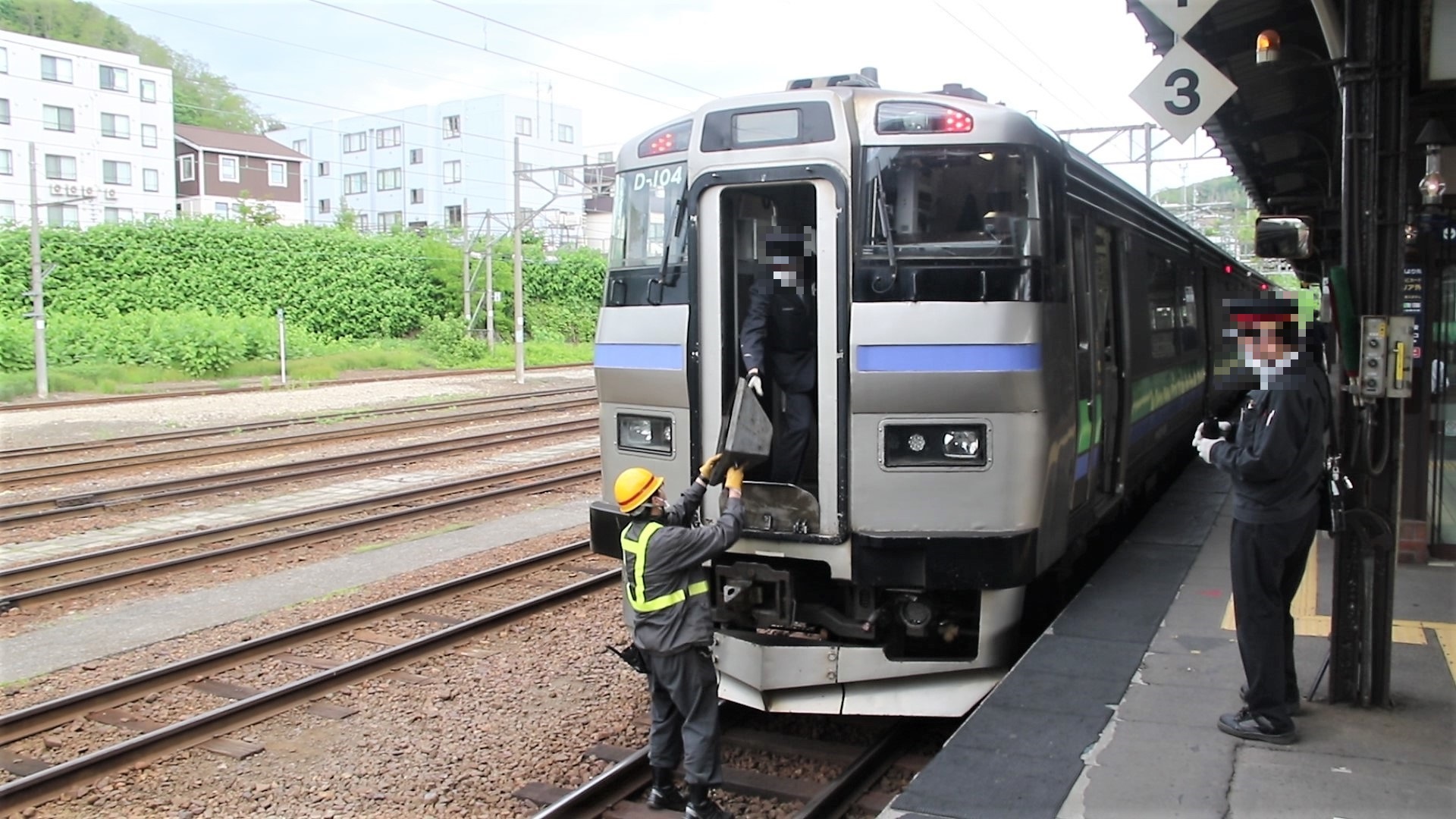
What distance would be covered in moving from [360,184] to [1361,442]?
70.0 meters

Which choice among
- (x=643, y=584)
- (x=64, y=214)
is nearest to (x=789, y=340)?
(x=643, y=584)

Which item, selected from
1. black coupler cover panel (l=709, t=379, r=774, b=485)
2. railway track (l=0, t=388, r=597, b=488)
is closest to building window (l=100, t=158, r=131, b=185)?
railway track (l=0, t=388, r=597, b=488)

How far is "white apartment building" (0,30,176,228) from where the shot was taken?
45406mm

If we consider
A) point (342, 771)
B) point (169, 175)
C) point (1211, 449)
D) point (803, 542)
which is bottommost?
point (342, 771)

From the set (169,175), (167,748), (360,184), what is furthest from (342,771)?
(360,184)

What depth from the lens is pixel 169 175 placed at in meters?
51.9

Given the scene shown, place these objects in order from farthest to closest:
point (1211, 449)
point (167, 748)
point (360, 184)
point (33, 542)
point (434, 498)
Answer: point (360, 184) → point (434, 498) → point (33, 542) → point (167, 748) → point (1211, 449)

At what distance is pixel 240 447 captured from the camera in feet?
56.7

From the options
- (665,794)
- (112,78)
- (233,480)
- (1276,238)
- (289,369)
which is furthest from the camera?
(112,78)

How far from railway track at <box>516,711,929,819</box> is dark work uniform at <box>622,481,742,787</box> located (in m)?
0.31

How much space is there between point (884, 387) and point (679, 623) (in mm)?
1425

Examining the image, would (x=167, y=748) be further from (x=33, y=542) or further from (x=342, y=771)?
(x=33, y=542)

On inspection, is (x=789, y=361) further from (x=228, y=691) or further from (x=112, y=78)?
(x=112, y=78)

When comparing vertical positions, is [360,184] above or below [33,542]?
above
